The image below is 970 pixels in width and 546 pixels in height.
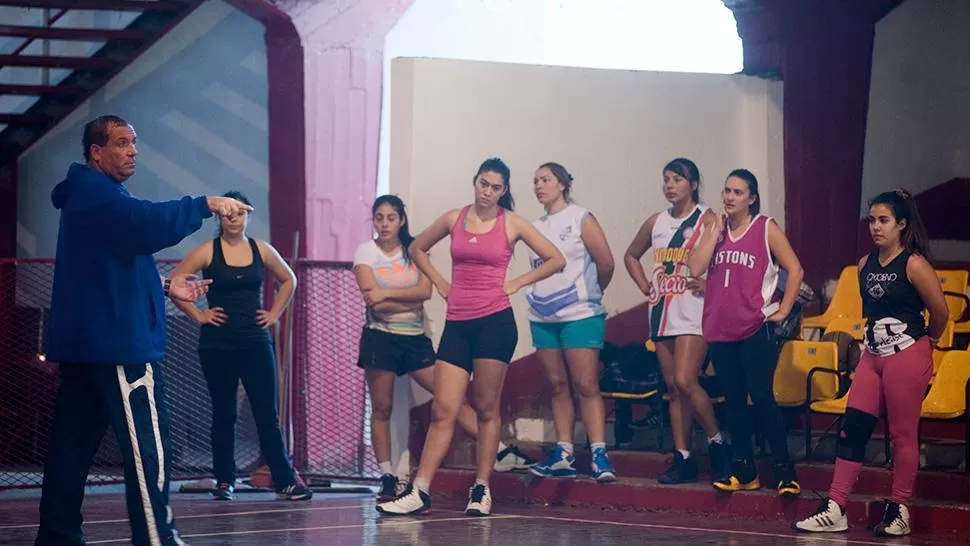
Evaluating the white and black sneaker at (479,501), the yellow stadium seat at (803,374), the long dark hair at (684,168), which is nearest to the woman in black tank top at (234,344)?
the white and black sneaker at (479,501)

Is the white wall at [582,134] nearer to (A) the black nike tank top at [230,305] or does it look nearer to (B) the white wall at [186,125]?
(A) the black nike tank top at [230,305]

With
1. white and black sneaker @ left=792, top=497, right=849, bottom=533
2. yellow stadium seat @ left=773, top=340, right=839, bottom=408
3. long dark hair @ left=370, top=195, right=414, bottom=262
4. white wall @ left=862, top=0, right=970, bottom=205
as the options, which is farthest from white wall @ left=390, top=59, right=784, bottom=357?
white and black sneaker @ left=792, top=497, right=849, bottom=533

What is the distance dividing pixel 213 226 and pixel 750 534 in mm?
6258

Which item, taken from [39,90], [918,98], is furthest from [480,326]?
[39,90]

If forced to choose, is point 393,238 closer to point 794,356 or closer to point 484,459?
point 484,459

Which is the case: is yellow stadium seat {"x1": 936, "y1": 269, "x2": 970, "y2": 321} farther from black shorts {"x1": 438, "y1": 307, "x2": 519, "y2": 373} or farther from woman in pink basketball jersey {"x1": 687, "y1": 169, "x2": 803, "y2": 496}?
black shorts {"x1": 438, "y1": 307, "x2": 519, "y2": 373}

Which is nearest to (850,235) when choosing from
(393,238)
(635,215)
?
(635,215)

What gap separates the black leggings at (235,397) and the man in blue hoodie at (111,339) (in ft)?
10.0

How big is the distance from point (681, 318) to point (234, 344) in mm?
2753

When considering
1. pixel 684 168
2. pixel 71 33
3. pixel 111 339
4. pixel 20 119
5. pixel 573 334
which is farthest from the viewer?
pixel 20 119

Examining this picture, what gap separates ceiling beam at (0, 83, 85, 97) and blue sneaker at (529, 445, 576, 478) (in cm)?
566

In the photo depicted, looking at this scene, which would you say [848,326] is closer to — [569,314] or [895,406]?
[569,314]

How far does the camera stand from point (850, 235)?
10.3m

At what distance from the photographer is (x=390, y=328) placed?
915 cm
